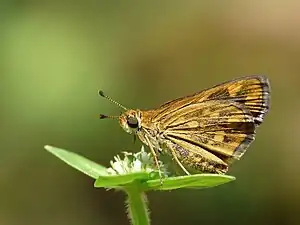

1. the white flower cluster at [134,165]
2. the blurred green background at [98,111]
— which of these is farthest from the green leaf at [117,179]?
the blurred green background at [98,111]

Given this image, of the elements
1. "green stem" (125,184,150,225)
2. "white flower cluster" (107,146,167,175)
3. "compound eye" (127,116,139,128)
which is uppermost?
"compound eye" (127,116,139,128)

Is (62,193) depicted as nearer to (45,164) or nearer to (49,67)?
(45,164)

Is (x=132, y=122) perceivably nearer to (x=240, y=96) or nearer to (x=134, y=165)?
(x=134, y=165)

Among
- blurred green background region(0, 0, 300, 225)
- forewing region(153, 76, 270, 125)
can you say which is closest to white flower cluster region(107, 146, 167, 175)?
forewing region(153, 76, 270, 125)

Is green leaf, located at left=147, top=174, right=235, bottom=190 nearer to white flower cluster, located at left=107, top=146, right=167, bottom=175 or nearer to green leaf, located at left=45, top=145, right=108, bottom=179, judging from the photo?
white flower cluster, located at left=107, top=146, right=167, bottom=175

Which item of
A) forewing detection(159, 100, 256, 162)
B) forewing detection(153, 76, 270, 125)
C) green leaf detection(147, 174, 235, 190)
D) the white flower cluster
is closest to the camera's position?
green leaf detection(147, 174, 235, 190)

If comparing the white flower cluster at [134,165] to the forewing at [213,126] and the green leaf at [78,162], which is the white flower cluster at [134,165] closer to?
the green leaf at [78,162]

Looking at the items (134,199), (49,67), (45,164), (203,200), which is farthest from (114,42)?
(134,199)
